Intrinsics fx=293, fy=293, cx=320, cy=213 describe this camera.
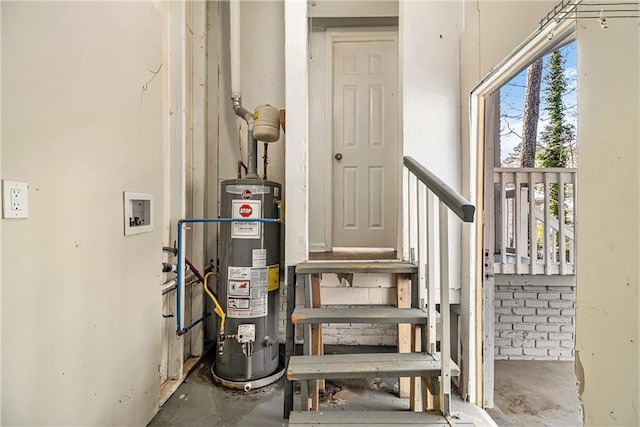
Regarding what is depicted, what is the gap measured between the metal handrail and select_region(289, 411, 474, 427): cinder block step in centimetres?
90

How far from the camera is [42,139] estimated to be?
1.07 m

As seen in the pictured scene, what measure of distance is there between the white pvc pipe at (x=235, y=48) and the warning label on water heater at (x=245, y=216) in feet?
3.49

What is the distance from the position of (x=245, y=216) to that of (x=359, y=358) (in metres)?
1.19

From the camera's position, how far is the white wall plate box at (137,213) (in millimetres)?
1514

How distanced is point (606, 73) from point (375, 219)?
2179mm

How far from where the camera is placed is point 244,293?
6.88 ft

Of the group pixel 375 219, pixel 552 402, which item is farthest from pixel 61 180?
pixel 552 402

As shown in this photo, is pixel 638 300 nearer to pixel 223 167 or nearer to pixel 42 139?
pixel 42 139

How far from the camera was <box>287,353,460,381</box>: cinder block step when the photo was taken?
1.38 metres

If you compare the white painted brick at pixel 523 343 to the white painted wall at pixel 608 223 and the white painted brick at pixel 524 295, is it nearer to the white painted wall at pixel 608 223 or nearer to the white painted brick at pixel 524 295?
the white painted brick at pixel 524 295

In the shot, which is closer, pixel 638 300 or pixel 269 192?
pixel 638 300

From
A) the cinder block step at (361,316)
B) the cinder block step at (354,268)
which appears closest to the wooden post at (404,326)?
the cinder block step at (354,268)

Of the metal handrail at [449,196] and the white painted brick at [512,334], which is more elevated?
the metal handrail at [449,196]

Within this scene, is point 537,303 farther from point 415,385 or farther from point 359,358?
point 359,358
